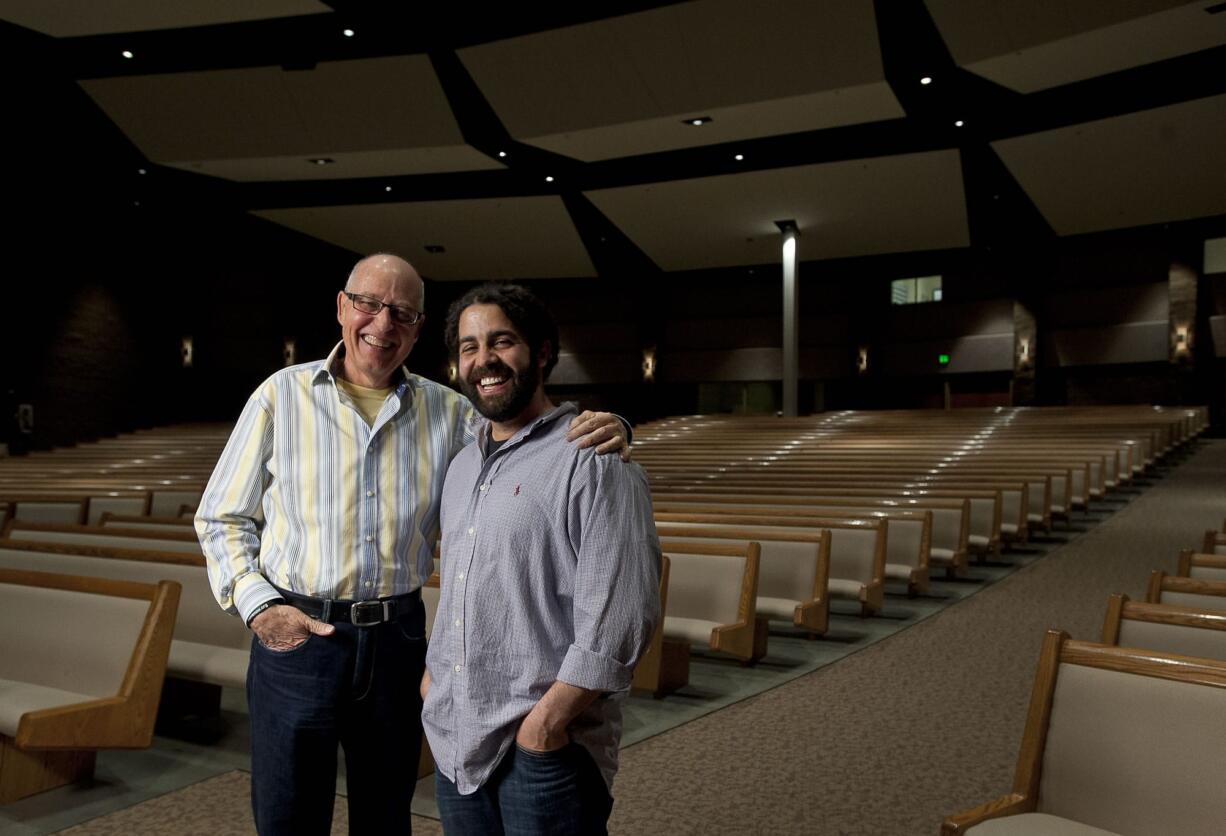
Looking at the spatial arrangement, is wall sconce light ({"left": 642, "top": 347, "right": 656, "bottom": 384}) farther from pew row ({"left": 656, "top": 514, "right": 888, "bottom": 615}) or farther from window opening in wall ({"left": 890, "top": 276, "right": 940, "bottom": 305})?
pew row ({"left": 656, "top": 514, "right": 888, "bottom": 615})

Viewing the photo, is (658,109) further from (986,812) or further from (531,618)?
(531,618)

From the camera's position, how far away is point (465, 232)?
48.6ft

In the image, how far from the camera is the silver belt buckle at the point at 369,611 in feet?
4.78

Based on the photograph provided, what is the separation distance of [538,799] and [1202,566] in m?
2.90

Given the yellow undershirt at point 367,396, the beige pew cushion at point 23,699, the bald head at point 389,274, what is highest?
the bald head at point 389,274

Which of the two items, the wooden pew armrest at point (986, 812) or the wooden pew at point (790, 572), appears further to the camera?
the wooden pew at point (790, 572)

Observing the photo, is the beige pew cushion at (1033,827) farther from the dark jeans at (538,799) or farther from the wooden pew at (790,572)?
the wooden pew at (790,572)

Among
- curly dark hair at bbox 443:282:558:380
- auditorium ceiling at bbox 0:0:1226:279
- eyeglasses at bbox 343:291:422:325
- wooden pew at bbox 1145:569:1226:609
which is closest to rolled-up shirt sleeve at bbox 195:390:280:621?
eyeglasses at bbox 343:291:422:325

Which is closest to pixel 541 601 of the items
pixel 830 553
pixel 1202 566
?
pixel 1202 566

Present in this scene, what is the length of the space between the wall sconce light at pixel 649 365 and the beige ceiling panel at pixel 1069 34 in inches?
354

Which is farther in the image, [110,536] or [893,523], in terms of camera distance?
[893,523]

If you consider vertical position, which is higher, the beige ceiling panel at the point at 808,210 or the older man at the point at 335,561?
→ the beige ceiling panel at the point at 808,210

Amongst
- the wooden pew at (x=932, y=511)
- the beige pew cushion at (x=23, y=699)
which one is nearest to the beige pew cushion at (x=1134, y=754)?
the beige pew cushion at (x=23, y=699)

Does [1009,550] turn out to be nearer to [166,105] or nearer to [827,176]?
[827,176]
